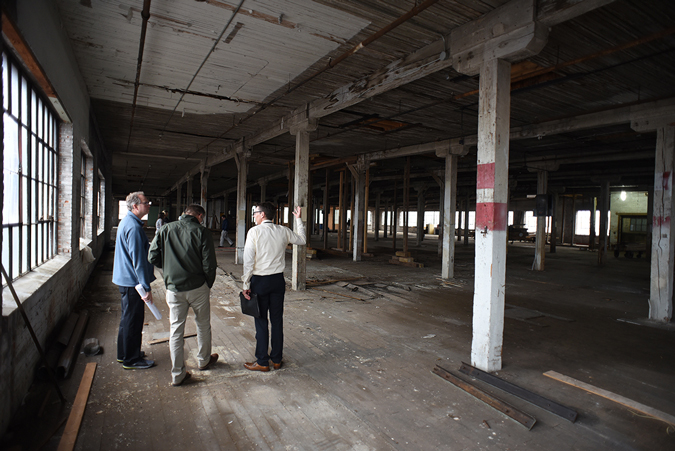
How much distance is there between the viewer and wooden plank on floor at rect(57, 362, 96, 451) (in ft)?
8.34

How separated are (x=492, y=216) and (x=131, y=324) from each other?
389 centimetres

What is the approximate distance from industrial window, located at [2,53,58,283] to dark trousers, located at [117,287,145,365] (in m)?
0.99

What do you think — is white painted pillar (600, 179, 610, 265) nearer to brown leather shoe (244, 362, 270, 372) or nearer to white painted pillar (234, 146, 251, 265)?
white painted pillar (234, 146, 251, 265)

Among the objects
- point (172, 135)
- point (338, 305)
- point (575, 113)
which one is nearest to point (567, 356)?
point (338, 305)

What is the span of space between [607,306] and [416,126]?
5576 millimetres

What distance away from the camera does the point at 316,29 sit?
4.61 m

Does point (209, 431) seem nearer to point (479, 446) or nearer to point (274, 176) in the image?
point (479, 446)

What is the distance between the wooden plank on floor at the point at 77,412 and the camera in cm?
254

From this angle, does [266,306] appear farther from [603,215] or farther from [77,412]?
[603,215]

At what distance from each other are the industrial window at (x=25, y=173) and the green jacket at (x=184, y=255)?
1223mm

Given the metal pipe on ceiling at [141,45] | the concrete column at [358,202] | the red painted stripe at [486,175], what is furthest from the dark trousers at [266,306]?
the concrete column at [358,202]

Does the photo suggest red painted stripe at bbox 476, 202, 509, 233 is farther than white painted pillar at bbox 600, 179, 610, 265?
No

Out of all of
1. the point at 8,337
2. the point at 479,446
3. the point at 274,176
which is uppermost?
the point at 274,176

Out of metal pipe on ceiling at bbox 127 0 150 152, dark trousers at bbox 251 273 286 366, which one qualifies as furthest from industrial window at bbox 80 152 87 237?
dark trousers at bbox 251 273 286 366
